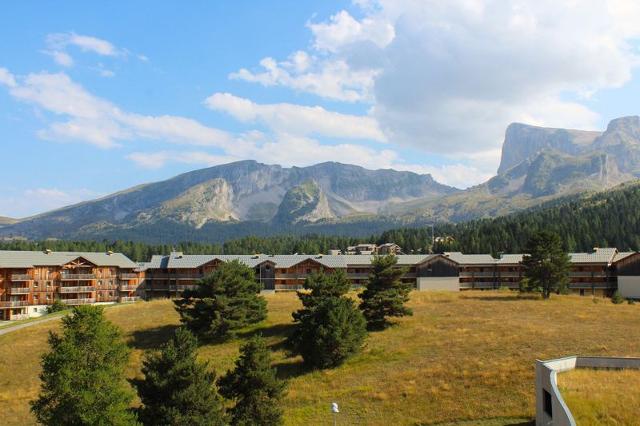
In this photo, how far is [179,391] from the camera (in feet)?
139

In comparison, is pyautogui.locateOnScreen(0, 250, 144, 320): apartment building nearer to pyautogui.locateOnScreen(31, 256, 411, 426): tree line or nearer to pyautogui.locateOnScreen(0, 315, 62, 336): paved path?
pyautogui.locateOnScreen(0, 315, 62, 336): paved path

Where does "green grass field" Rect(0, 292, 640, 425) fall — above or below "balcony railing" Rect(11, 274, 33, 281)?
below

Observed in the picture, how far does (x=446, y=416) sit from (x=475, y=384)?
20.4 ft

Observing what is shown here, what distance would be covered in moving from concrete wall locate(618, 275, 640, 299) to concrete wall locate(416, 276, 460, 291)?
33320 mm

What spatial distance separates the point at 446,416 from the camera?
4444 cm

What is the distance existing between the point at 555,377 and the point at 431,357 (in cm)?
2180

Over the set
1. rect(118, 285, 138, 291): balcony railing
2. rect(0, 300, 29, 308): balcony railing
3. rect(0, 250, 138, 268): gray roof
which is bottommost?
rect(0, 300, 29, 308): balcony railing

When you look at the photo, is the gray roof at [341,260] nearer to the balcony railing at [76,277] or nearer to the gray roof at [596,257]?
the gray roof at [596,257]

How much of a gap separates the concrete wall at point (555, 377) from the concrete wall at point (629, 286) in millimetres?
80881

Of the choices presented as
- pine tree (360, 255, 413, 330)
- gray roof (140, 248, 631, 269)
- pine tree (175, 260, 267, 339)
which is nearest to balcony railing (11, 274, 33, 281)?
gray roof (140, 248, 631, 269)

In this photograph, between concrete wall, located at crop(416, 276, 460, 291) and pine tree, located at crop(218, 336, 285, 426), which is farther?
concrete wall, located at crop(416, 276, 460, 291)

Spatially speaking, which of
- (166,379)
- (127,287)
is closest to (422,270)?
(127,287)

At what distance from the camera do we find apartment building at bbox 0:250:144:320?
109m

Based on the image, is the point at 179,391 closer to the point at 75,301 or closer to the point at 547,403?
the point at 547,403
